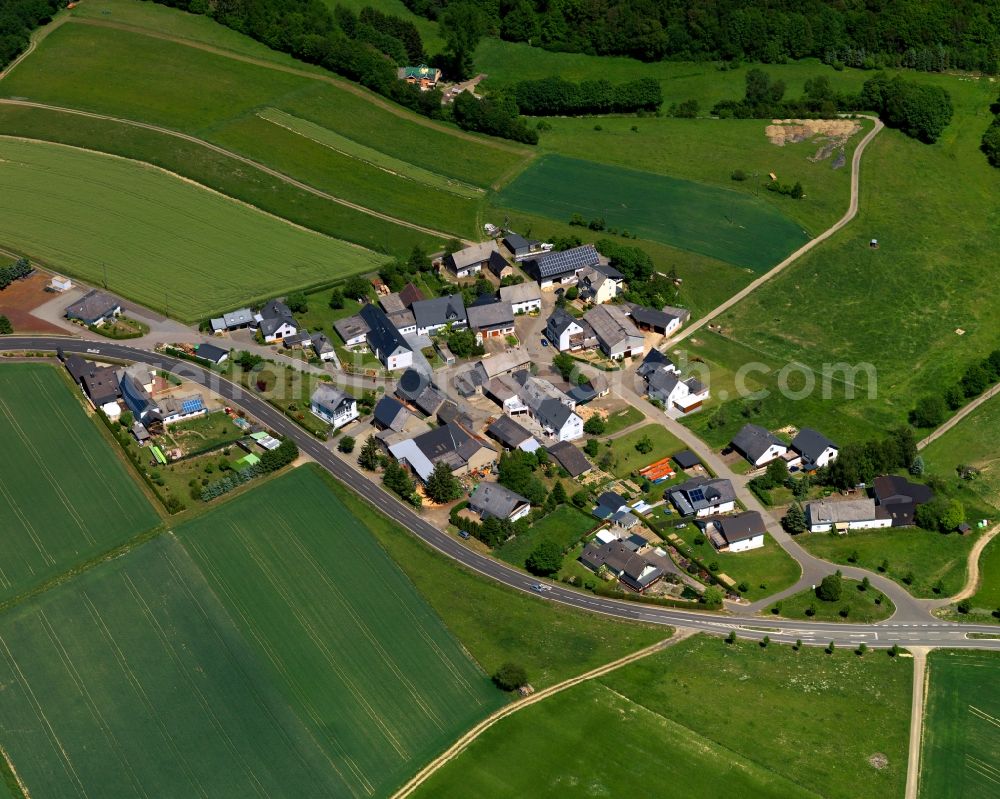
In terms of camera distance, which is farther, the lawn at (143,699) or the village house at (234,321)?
the village house at (234,321)

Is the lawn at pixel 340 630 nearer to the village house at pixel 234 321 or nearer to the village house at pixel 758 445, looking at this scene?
the village house at pixel 234 321

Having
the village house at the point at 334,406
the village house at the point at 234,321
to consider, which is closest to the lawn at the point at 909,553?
the village house at the point at 334,406

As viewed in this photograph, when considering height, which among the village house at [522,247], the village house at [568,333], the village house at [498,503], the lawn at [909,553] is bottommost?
the lawn at [909,553]

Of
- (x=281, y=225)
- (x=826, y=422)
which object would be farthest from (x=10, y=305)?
(x=826, y=422)

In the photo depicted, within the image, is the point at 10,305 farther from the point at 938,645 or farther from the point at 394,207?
the point at 938,645

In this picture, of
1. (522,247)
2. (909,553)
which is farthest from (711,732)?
(522,247)

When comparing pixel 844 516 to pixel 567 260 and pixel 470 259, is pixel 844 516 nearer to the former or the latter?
pixel 567 260
